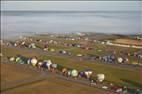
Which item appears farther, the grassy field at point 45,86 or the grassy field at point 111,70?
the grassy field at point 111,70

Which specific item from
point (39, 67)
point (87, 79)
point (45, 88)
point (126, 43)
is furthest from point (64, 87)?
point (126, 43)

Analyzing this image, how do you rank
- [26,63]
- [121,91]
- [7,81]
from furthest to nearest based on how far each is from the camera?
[26,63] < [7,81] < [121,91]

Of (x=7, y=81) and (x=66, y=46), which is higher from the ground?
(x=66, y=46)

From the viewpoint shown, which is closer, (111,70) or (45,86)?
(45,86)

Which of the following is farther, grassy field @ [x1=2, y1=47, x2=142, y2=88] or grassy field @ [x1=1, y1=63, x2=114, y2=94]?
grassy field @ [x1=2, y1=47, x2=142, y2=88]

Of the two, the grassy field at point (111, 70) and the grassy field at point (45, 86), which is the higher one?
the grassy field at point (111, 70)

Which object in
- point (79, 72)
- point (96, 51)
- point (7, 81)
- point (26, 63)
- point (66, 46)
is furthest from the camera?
point (66, 46)

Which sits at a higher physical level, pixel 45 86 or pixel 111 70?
pixel 111 70

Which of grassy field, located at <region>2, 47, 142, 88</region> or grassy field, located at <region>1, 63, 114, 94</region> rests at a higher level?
grassy field, located at <region>2, 47, 142, 88</region>

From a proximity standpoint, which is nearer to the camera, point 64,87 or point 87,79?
point 64,87

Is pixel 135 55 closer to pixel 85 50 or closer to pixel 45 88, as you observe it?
pixel 85 50
